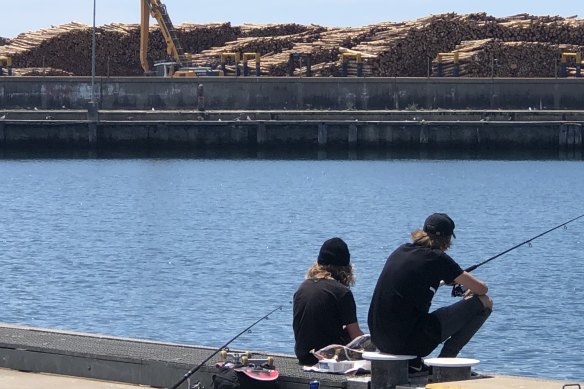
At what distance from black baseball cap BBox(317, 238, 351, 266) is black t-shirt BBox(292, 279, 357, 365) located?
0.14 metres

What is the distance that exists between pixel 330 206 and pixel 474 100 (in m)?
20.6

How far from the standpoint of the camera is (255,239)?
3409 cm

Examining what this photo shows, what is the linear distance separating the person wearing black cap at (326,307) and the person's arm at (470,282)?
0.85 metres

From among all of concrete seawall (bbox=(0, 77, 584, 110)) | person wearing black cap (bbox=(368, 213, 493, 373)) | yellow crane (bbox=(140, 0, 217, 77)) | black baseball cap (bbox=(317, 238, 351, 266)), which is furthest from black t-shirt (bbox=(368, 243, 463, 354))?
yellow crane (bbox=(140, 0, 217, 77))

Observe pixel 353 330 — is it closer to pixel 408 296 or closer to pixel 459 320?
pixel 408 296

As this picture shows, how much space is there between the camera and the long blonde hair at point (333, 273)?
1059 cm

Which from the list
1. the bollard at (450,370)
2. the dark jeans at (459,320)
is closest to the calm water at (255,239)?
the dark jeans at (459,320)

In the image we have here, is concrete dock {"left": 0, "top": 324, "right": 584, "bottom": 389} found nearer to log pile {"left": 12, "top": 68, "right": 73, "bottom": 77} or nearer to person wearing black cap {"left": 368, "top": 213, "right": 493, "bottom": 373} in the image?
person wearing black cap {"left": 368, "top": 213, "right": 493, "bottom": 373}

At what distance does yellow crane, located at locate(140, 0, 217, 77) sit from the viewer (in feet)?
224

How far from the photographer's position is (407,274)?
10.1 metres

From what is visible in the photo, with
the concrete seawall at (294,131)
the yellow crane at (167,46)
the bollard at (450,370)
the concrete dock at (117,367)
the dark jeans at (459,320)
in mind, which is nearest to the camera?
the bollard at (450,370)

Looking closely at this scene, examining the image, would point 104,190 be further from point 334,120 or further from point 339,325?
point 339,325

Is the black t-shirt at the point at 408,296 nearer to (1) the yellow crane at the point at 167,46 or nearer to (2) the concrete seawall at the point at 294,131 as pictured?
(2) the concrete seawall at the point at 294,131

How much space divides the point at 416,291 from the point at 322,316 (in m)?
0.77
